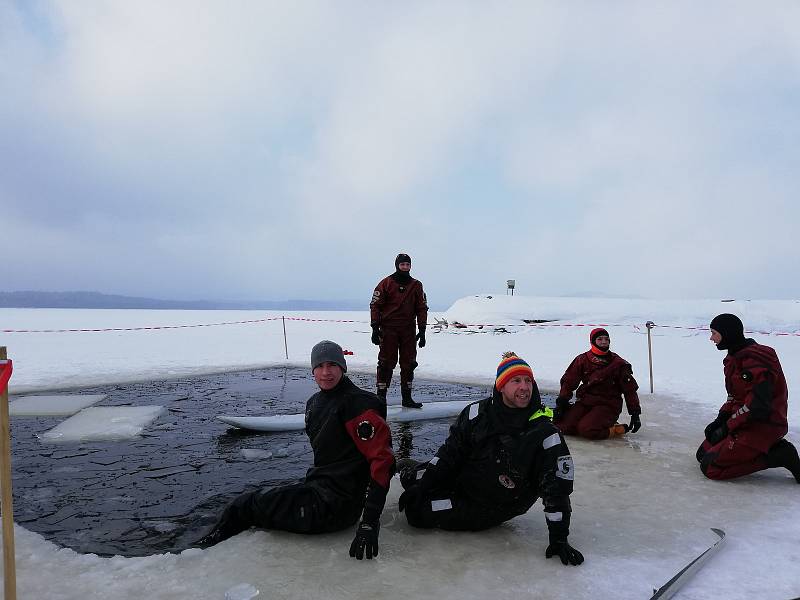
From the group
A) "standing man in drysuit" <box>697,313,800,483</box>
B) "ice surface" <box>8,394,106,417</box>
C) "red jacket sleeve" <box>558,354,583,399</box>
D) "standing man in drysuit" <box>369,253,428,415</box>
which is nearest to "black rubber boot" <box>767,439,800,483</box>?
"standing man in drysuit" <box>697,313,800,483</box>

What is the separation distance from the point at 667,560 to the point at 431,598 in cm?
143

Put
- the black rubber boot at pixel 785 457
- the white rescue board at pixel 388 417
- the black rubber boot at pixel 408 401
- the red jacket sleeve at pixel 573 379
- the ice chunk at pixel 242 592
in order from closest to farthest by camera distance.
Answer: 1. the ice chunk at pixel 242 592
2. the black rubber boot at pixel 785 457
3. the red jacket sleeve at pixel 573 379
4. the white rescue board at pixel 388 417
5. the black rubber boot at pixel 408 401

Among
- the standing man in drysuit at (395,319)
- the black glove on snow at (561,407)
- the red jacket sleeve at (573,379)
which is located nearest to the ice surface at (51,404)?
the standing man in drysuit at (395,319)

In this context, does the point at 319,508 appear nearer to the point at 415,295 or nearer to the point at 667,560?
the point at 667,560

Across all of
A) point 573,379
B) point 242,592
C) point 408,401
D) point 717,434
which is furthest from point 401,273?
point 242,592

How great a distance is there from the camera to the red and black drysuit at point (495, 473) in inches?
120

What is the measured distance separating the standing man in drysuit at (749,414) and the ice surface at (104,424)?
589 cm

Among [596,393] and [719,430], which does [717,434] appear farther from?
[596,393]

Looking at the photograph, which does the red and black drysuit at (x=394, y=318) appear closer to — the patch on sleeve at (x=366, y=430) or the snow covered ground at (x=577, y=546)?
the snow covered ground at (x=577, y=546)

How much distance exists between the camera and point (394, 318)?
7641 mm

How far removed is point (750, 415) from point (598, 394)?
1.88 metres

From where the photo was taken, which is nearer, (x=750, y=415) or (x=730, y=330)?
(x=750, y=415)

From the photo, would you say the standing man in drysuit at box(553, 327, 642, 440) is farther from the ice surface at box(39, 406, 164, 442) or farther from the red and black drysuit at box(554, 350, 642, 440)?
the ice surface at box(39, 406, 164, 442)

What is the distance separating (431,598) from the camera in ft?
8.57
